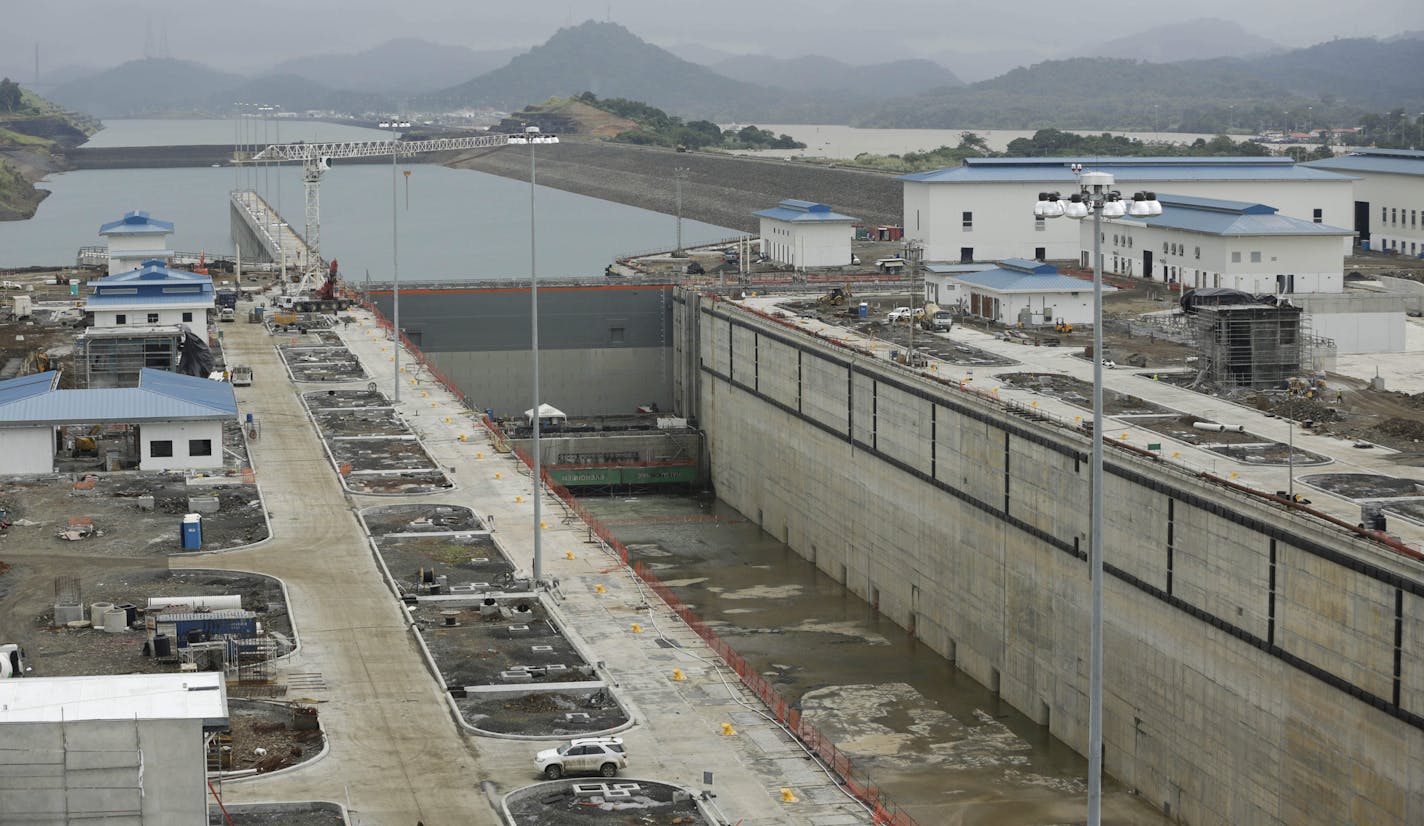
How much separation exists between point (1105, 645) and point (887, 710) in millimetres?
8156

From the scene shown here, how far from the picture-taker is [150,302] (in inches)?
3652

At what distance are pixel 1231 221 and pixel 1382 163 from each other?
40.6m

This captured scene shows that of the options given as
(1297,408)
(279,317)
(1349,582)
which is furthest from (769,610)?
(279,317)

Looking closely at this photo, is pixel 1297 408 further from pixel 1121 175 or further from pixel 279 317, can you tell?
pixel 279 317

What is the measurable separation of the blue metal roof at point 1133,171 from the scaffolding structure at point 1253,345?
3842cm

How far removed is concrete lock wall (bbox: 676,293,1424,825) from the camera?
41656 mm

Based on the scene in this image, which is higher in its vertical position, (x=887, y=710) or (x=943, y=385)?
(x=943, y=385)

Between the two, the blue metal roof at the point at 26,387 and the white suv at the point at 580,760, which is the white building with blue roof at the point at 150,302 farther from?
the white suv at the point at 580,760

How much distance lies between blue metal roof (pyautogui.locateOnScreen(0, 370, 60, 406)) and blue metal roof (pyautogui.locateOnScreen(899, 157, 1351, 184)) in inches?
2126

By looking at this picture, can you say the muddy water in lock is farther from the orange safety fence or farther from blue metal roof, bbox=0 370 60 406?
blue metal roof, bbox=0 370 60 406

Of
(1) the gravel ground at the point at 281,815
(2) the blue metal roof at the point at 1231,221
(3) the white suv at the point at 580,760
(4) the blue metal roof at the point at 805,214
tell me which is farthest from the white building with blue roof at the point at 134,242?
(1) the gravel ground at the point at 281,815

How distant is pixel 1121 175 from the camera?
11288cm

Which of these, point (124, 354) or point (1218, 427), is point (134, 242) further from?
point (1218, 427)

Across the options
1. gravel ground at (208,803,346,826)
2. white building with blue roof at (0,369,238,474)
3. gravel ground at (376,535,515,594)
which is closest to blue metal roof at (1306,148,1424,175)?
white building with blue roof at (0,369,238,474)
